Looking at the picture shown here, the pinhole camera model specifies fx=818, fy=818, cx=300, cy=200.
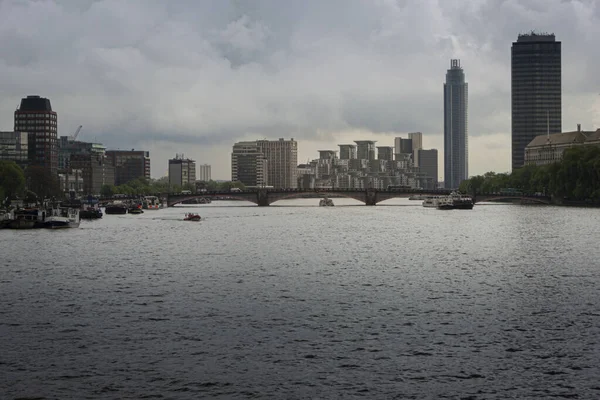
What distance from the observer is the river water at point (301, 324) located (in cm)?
3194

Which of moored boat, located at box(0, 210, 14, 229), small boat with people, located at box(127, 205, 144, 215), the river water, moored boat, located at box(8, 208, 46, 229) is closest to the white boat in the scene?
moored boat, located at box(8, 208, 46, 229)

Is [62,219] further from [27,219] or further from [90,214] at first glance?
[90,214]

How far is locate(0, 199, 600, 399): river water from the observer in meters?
31.9

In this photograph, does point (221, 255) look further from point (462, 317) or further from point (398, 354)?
point (398, 354)

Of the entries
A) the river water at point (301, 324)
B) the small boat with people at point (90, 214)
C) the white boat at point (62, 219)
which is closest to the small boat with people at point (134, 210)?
the small boat with people at point (90, 214)

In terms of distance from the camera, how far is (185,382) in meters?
32.0

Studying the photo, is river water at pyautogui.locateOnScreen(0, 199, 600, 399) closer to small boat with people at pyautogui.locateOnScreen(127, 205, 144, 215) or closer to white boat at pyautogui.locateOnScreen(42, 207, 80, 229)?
white boat at pyautogui.locateOnScreen(42, 207, 80, 229)

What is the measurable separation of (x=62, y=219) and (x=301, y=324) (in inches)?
3718

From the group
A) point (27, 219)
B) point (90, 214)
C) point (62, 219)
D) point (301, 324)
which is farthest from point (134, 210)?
point (301, 324)

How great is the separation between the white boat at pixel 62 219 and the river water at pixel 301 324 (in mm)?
47342

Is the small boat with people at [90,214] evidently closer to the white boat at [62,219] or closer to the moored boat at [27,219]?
the white boat at [62,219]

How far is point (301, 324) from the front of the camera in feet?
139

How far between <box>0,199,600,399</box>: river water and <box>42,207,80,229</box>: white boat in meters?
47.3

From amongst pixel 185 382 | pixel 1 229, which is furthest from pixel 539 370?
pixel 1 229
